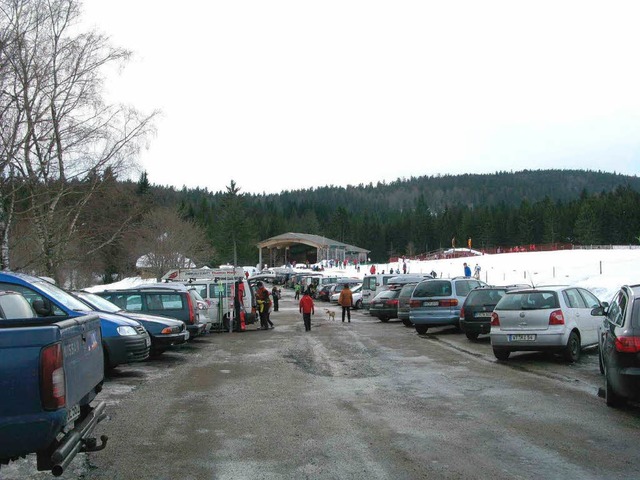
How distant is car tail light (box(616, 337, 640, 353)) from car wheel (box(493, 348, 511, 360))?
5.59 metres

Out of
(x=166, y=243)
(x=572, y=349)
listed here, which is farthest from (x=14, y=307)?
→ (x=166, y=243)

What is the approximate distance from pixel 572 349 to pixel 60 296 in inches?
385

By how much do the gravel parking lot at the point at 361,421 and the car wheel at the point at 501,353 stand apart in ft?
0.57

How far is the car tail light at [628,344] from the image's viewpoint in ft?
26.3

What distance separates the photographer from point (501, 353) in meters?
13.9

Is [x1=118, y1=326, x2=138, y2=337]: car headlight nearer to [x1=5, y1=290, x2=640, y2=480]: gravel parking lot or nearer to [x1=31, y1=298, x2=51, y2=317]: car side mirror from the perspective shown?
[x1=5, y1=290, x2=640, y2=480]: gravel parking lot

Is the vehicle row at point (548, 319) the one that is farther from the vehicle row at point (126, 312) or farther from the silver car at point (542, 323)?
the vehicle row at point (126, 312)

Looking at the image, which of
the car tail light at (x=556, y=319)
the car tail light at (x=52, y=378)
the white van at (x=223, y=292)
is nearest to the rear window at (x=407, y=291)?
the white van at (x=223, y=292)

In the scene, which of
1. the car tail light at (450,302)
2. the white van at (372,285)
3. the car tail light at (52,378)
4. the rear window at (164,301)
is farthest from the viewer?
the white van at (372,285)

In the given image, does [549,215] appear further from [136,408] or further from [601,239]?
[136,408]

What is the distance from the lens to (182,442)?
7.12 m

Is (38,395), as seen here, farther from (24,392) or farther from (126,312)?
(126,312)

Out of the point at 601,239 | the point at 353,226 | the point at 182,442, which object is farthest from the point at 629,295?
the point at 353,226

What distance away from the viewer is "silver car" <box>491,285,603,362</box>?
13117mm
